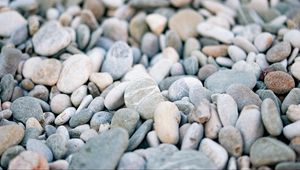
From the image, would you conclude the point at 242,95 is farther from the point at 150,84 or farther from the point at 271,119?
the point at 150,84

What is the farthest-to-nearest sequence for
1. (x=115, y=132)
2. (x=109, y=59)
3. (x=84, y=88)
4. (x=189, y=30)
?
(x=189, y=30)
(x=109, y=59)
(x=84, y=88)
(x=115, y=132)

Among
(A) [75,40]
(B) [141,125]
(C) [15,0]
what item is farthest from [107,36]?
(B) [141,125]

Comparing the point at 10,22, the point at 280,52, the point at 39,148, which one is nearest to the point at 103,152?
the point at 39,148

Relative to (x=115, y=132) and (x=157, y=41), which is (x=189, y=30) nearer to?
(x=157, y=41)

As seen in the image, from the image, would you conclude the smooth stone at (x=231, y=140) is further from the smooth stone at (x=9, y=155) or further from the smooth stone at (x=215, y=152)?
the smooth stone at (x=9, y=155)

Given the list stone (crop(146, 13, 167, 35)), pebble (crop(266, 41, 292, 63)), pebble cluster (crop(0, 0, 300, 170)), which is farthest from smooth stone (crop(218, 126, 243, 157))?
stone (crop(146, 13, 167, 35))

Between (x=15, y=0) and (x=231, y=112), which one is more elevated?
(x=15, y=0)

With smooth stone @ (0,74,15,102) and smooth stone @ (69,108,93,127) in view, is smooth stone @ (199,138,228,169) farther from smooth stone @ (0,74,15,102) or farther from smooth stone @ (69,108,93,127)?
smooth stone @ (0,74,15,102)

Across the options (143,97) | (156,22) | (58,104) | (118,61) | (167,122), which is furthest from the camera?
(156,22)
